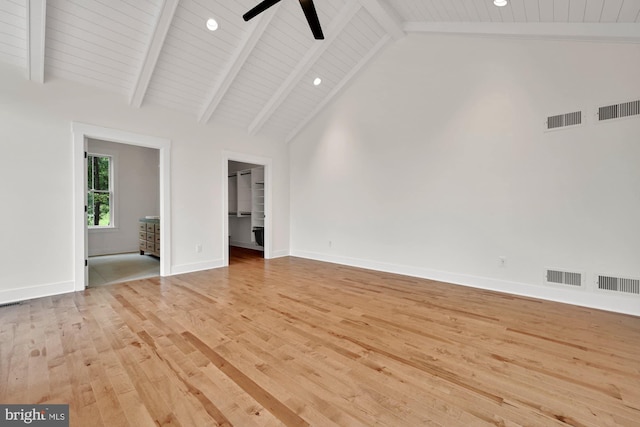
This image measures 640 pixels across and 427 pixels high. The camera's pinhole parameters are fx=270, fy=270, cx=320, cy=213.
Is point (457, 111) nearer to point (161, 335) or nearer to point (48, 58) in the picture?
point (161, 335)

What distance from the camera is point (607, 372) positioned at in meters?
1.83

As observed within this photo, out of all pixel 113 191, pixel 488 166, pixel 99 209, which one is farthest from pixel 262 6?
pixel 99 209

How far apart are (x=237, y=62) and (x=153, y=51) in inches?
42.1

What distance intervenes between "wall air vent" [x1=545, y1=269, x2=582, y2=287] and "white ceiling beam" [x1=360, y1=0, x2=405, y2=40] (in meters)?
4.04

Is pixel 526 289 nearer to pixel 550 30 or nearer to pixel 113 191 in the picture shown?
pixel 550 30

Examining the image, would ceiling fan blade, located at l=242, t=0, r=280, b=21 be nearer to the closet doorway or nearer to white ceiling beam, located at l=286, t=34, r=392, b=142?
white ceiling beam, located at l=286, t=34, r=392, b=142

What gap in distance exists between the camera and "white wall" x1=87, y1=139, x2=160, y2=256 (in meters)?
6.66

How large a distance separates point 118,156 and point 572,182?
896cm

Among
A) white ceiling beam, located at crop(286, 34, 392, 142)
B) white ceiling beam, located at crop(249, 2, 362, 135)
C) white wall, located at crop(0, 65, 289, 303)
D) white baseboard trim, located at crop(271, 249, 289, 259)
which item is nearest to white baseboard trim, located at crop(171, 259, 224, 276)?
white wall, located at crop(0, 65, 289, 303)

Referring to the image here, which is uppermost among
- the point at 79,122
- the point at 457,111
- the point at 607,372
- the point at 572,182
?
the point at 457,111

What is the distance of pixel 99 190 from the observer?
668 centimetres

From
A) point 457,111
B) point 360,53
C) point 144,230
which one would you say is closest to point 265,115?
point 360,53

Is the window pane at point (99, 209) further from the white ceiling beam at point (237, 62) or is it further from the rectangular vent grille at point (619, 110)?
the rectangular vent grille at point (619, 110)

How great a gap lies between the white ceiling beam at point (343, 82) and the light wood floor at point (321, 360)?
13.1ft
